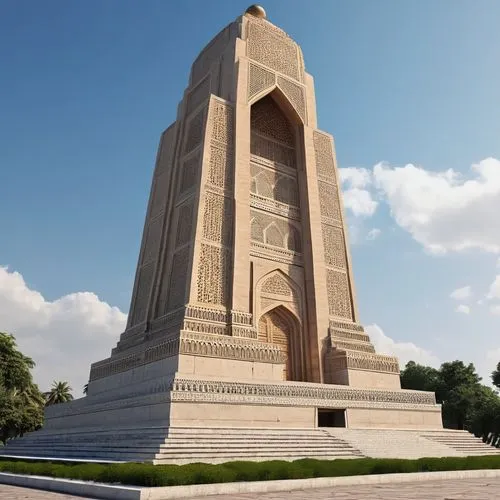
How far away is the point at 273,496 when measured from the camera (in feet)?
20.6

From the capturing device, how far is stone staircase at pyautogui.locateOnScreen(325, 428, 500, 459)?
12.1m

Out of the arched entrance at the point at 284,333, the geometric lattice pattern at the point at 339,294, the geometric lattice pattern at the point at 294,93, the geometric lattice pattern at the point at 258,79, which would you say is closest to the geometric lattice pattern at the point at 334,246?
the geometric lattice pattern at the point at 339,294

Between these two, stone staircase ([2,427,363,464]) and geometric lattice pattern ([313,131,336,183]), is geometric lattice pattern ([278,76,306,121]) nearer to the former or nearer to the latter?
geometric lattice pattern ([313,131,336,183])

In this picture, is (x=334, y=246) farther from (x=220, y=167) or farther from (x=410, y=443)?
(x=410, y=443)

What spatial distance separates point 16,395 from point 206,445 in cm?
2078

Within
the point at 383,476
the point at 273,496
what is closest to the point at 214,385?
the point at 383,476

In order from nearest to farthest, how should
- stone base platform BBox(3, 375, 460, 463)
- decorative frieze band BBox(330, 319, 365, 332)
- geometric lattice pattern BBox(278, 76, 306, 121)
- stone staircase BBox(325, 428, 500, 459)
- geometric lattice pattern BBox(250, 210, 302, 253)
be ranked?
stone base platform BBox(3, 375, 460, 463) < stone staircase BBox(325, 428, 500, 459) < decorative frieze band BBox(330, 319, 365, 332) < geometric lattice pattern BBox(250, 210, 302, 253) < geometric lattice pattern BBox(278, 76, 306, 121)

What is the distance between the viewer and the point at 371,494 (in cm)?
625

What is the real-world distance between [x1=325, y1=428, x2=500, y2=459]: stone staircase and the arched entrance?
385cm

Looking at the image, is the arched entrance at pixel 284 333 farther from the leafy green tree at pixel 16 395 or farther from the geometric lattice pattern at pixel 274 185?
the leafy green tree at pixel 16 395

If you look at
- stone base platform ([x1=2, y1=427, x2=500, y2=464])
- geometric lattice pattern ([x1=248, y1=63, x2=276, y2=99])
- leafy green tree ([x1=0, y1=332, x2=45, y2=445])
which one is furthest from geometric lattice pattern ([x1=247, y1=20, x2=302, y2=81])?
leafy green tree ([x1=0, y1=332, x2=45, y2=445])

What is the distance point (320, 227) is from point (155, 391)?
9.51 m

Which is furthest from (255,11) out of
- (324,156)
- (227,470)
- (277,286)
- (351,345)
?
(227,470)

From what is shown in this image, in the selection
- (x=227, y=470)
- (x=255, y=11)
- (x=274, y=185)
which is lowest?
(x=227, y=470)
